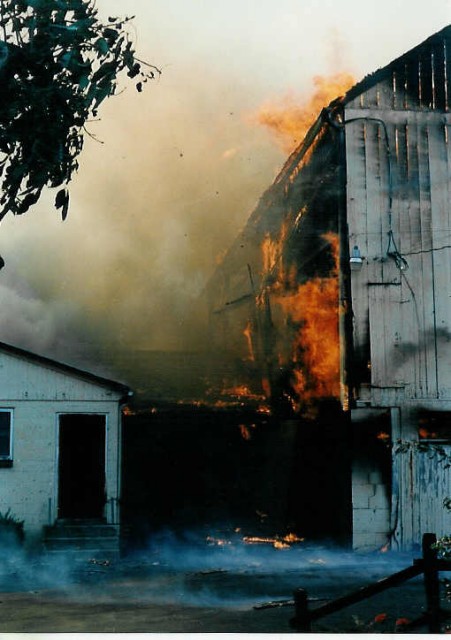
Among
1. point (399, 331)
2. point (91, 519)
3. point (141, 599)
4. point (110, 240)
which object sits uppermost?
point (110, 240)

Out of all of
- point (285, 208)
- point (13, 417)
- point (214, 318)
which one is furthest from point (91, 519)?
point (285, 208)

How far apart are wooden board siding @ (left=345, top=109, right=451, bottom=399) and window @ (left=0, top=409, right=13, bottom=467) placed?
414 centimetres

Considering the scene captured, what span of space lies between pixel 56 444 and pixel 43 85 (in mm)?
4682

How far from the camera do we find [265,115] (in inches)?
367

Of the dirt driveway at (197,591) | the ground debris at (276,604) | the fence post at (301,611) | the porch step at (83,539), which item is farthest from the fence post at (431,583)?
the porch step at (83,539)

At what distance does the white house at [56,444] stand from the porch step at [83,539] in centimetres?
2

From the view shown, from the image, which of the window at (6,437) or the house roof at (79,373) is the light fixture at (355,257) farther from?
the window at (6,437)

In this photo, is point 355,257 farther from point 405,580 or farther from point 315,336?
point 405,580

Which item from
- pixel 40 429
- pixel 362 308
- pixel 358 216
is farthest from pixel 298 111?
pixel 40 429

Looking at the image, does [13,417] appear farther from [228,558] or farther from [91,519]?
[228,558]

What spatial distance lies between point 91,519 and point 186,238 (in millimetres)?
3266

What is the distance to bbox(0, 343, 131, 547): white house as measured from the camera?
952 cm

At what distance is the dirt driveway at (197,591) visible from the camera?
741 centimetres

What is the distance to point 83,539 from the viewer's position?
9531 millimetres
